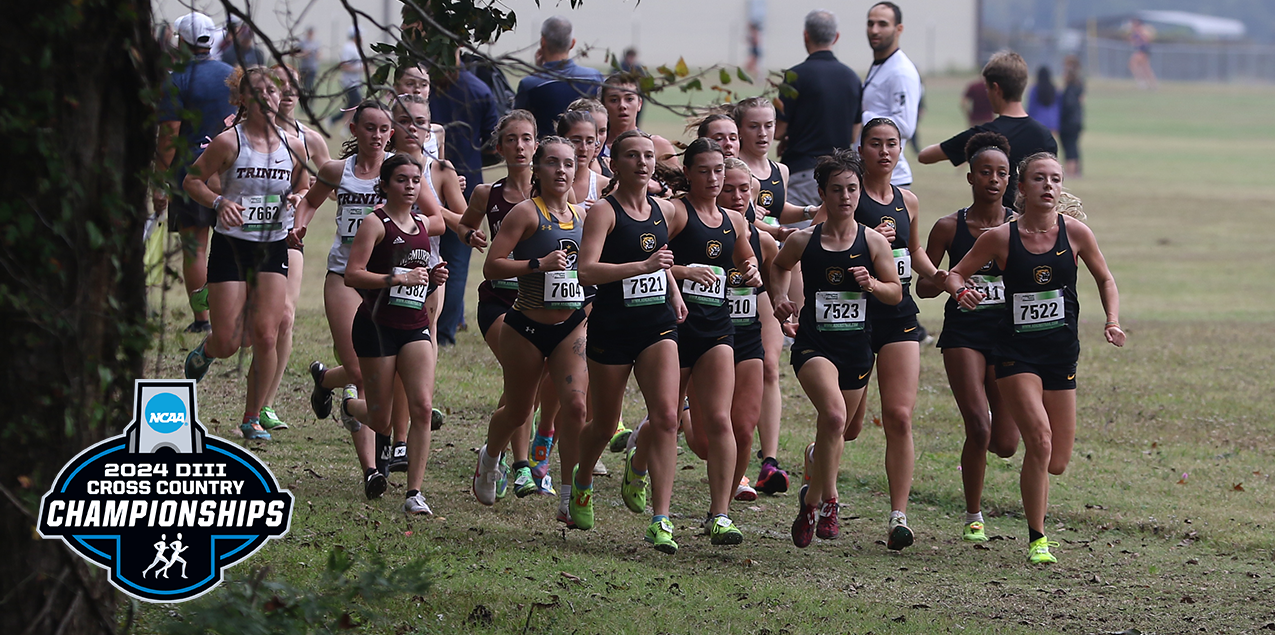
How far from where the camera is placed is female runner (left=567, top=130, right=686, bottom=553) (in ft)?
21.4

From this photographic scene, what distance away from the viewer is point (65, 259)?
363cm

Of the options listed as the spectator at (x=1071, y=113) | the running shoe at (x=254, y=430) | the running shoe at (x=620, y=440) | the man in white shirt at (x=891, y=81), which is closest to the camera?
the running shoe at (x=254, y=430)

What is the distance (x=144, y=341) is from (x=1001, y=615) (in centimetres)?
368

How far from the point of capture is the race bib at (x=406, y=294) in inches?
275

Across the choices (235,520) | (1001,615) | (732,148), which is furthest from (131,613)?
(732,148)

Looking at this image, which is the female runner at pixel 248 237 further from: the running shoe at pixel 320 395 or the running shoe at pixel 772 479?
the running shoe at pixel 772 479

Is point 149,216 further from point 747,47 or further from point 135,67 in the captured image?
point 747,47

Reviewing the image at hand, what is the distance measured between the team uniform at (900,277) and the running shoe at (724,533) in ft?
3.91

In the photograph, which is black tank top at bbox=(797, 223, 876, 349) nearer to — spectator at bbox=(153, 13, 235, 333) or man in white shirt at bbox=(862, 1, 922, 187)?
spectator at bbox=(153, 13, 235, 333)

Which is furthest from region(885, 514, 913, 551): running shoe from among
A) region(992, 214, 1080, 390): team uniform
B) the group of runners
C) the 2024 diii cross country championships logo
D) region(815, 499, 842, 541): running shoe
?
the 2024 diii cross country championships logo

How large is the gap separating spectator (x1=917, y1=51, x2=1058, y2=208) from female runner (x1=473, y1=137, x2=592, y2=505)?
234cm

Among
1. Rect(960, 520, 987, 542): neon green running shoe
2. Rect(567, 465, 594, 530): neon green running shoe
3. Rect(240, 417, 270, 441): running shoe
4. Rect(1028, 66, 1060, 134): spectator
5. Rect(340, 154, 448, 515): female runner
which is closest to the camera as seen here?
Rect(567, 465, 594, 530): neon green running shoe

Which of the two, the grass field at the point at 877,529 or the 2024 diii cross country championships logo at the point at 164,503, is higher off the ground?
the 2024 diii cross country championships logo at the point at 164,503

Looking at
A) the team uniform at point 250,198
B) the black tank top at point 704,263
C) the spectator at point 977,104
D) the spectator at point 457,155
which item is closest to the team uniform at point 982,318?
the black tank top at point 704,263
